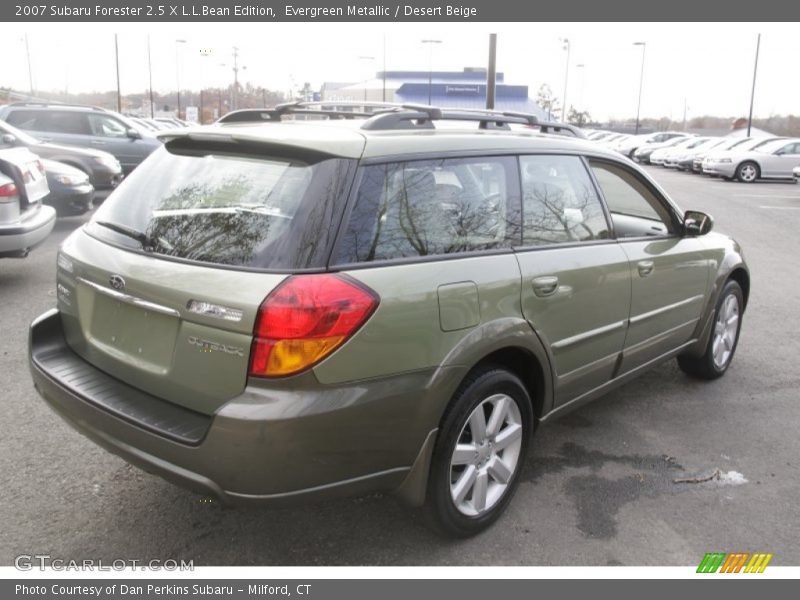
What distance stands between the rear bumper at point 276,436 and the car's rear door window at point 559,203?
44.2 inches

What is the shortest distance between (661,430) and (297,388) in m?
2.74

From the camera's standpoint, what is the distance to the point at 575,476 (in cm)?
372

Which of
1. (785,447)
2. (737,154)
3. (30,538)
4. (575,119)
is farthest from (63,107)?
(575,119)

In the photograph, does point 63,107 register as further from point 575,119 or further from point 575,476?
point 575,119

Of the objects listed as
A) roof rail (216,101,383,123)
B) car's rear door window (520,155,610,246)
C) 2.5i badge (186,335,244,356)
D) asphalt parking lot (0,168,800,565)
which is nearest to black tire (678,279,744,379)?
asphalt parking lot (0,168,800,565)

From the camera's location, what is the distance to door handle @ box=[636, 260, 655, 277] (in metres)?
4.00

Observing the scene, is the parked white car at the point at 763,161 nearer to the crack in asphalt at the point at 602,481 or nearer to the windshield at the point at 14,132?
the windshield at the point at 14,132

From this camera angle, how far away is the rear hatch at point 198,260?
2525 mm

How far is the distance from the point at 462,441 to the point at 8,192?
5.60 meters

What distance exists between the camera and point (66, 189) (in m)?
10.5

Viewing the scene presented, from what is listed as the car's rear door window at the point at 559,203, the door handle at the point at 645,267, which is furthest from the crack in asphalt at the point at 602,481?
the car's rear door window at the point at 559,203
